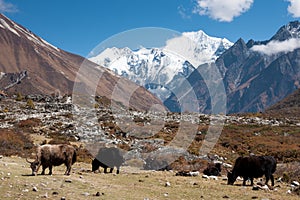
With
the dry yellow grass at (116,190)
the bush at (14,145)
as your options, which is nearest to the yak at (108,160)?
the dry yellow grass at (116,190)

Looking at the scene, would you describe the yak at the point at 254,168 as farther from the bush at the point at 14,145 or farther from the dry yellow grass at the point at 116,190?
the bush at the point at 14,145

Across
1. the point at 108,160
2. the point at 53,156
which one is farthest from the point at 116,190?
the point at 108,160

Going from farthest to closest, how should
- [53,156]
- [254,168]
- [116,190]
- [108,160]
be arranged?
[108,160]
[254,168]
[53,156]
[116,190]

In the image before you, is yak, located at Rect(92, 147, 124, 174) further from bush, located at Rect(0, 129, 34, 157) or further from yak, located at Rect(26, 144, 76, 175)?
bush, located at Rect(0, 129, 34, 157)

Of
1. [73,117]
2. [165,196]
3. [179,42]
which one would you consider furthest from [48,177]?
[73,117]

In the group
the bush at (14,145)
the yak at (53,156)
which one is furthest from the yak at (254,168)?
the bush at (14,145)

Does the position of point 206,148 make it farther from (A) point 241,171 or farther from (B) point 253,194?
(B) point 253,194

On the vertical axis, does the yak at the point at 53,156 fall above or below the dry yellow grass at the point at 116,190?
above

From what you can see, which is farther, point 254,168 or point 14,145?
point 14,145

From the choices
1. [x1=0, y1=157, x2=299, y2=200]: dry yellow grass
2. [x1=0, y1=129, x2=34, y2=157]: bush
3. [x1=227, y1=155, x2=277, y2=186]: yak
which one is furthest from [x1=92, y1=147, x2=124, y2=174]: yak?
[x1=0, y1=129, x2=34, y2=157]: bush

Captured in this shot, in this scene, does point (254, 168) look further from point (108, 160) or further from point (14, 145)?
point (14, 145)

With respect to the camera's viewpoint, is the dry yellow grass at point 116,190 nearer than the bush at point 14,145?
Yes

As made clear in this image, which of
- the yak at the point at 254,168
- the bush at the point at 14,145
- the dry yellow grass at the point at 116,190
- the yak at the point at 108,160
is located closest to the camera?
the dry yellow grass at the point at 116,190

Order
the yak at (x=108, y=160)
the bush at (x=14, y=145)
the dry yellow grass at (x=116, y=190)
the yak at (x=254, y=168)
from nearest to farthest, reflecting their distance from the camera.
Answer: the dry yellow grass at (x=116, y=190) → the yak at (x=254, y=168) → the yak at (x=108, y=160) → the bush at (x=14, y=145)
